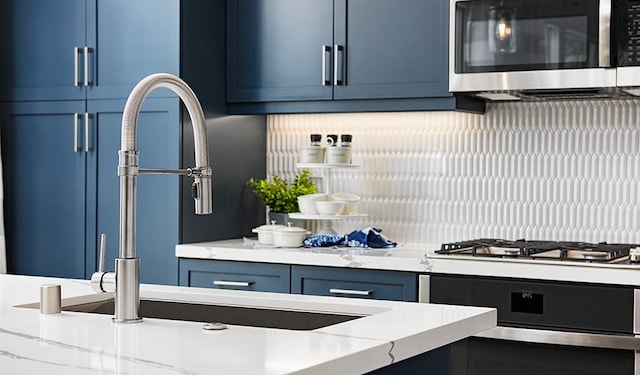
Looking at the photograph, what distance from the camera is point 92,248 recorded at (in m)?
4.32

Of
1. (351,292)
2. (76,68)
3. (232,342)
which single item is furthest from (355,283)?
(232,342)

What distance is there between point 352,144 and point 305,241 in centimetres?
59

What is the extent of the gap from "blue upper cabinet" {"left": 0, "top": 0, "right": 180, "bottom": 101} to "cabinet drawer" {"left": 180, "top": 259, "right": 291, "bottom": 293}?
2.65 ft

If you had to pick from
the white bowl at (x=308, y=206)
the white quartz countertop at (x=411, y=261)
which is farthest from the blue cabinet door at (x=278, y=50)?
the white quartz countertop at (x=411, y=261)

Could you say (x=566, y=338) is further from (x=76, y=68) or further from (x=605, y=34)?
(x=76, y=68)

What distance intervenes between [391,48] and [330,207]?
712mm

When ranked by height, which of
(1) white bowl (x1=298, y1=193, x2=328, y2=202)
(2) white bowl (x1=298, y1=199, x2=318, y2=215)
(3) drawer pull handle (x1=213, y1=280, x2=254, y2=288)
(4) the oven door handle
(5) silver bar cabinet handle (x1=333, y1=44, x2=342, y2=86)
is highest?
(5) silver bar cabinet handle (x1=333, y1=44, x2=342, y2=86)

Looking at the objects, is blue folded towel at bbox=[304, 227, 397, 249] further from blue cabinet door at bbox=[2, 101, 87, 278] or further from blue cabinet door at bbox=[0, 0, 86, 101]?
blue cabinet door at bbox=[0, 0, 86, 101]

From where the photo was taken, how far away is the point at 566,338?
328cm

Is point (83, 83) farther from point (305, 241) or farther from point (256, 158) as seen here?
point (305, 241)

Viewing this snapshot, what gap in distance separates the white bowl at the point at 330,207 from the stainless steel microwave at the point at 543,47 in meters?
0.74

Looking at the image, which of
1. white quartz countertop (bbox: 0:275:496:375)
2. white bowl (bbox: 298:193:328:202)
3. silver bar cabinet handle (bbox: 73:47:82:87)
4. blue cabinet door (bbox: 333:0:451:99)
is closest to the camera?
white quartz countertop (bbox: 0:275:496:375)

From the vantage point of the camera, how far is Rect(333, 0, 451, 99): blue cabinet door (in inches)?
151

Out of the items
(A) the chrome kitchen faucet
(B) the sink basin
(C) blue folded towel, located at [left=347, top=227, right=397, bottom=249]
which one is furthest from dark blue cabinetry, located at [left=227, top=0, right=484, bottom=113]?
(A) the chrome kitchen faucet
